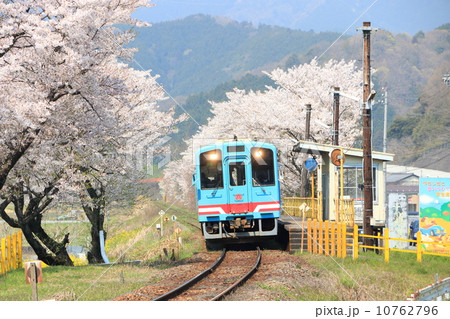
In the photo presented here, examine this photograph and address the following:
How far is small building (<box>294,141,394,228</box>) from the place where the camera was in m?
22.3

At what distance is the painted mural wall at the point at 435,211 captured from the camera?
718 inches

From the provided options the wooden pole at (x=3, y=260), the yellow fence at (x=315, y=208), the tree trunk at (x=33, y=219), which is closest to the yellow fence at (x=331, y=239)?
the yellow fence at (x=315, y=208)

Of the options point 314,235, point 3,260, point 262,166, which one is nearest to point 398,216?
point 314,235

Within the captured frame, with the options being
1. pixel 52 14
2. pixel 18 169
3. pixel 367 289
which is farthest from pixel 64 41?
pixel 367 289

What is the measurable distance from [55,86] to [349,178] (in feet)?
43.3

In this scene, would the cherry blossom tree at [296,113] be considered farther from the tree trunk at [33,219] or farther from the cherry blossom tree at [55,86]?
the cherry blossom tree at [55,86]

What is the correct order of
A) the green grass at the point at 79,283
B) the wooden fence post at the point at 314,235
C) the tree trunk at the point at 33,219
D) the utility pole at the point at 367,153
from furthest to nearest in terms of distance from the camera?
the tree trunk at the point at 33,219
the utility pole at the point at 367,153
the wooden fence post at the point at 314,235
the green grass at the point at 79,283

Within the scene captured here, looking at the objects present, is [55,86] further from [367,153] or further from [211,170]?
[367,153]

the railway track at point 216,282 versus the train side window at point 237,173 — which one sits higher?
the train side window at point 237,173

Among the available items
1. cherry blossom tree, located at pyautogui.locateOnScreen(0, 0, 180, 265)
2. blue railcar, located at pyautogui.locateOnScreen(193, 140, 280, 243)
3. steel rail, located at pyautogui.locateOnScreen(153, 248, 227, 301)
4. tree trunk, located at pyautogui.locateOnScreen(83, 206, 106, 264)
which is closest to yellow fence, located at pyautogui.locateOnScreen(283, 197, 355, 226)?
blue railcar, located at pyautogui.locateOnScreen(193, 140, 280, 243)

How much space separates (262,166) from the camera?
19.4 metres

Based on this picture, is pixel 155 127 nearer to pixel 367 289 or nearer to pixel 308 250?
pixel 308 250

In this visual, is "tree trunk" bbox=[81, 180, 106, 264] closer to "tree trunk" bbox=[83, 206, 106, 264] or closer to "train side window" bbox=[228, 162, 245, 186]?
"tree trunk" bbox=[83, 206, 106, 264]

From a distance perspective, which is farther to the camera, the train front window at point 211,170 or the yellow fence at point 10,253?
the train front window at point 211,170
